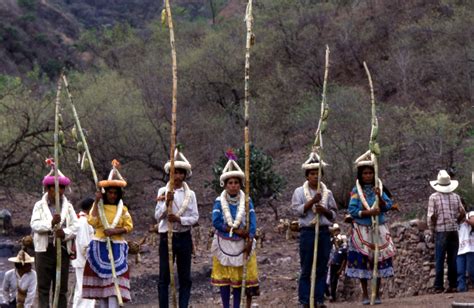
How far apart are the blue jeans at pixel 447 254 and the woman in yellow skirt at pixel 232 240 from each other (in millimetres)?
3866

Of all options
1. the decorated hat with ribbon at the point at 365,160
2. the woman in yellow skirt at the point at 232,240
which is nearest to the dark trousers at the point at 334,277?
the decorated hat with ribbon at the point at 365,160

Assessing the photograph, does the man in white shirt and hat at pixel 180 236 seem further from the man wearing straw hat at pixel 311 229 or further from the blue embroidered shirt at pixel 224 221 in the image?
the man wearing straw hat at pixel 311 229

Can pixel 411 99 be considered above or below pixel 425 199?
above

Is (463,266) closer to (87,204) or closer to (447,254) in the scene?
(447,254)

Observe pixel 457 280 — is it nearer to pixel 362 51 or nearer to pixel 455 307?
pixel 455 307

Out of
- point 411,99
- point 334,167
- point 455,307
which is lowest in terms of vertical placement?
point 455,307

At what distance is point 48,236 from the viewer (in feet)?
33.3

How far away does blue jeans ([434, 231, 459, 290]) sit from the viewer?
42.7ft

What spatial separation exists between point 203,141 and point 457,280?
2056 centimetres

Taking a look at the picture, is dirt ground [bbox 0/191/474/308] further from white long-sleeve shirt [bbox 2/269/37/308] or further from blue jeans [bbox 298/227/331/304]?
white long-sleeve shirt [bbox 2/269/37/308]

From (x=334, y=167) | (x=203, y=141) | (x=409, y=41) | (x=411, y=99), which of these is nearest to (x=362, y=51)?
(x=409, y=41)

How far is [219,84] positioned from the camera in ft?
132

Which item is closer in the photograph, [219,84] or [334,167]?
[334,167]

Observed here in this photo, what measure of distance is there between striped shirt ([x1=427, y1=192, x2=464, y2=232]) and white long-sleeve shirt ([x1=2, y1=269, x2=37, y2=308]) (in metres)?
5.25
